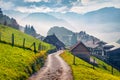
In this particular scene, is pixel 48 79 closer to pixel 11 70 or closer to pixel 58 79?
pixel 58 79

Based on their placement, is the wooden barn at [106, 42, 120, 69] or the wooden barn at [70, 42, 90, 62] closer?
the wooden barn at [70, 42, 90, 62]

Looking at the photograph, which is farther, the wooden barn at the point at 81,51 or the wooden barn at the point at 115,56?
the wooden barn at the point at 115,56

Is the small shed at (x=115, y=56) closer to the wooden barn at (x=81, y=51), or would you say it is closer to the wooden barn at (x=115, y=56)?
the wooden barn at (x=115, y=56)

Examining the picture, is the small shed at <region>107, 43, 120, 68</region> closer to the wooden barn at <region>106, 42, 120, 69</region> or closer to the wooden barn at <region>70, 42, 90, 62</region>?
the wooden barn at <region>106, 42, 120, 69</region>

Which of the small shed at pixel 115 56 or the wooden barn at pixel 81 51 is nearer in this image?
the wooden barn at pixel 81 51

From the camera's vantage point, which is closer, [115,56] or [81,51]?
[81,51]

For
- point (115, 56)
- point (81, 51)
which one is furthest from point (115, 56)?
point (81, 51)

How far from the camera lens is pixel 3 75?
30.7 metres

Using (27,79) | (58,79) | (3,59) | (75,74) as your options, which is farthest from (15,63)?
(75,74)

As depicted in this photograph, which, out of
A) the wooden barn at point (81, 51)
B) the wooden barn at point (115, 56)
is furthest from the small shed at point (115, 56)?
the wooden barn at point (81, 51)

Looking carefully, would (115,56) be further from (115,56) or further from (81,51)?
(81,51)

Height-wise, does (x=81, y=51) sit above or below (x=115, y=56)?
above

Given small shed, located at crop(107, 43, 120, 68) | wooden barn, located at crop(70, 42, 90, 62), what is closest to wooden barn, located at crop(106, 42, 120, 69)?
small shed, located at crop(107, 43, 120, 68)

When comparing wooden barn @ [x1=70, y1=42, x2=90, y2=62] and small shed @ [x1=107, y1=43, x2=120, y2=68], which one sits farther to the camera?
small shed @ [x1=107, y1=43, x2=120, y2=68]
